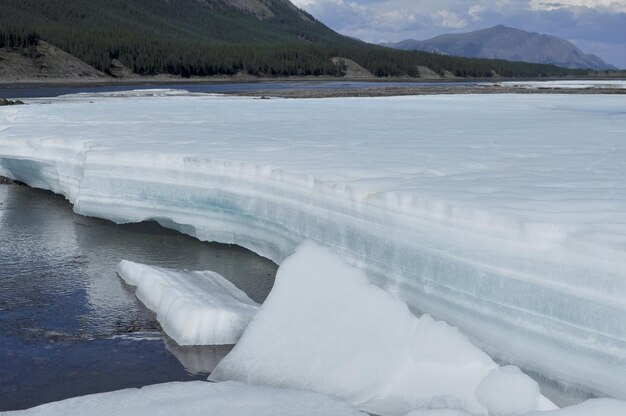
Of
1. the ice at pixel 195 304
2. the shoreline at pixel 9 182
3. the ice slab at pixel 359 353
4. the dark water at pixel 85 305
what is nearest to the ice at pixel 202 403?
the ice slab at pixel 359 353

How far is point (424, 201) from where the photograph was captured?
6.19 metres

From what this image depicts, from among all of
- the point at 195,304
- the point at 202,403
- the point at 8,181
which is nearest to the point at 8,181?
the point at 8,181

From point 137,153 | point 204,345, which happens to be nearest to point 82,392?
point 204,345

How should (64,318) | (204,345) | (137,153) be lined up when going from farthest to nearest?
(137,153), (64,318), (204,345)

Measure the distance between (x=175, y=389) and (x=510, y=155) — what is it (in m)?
5.73

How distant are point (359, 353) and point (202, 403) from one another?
1.15m

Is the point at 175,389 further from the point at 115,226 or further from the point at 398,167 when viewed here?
the point at 115,226

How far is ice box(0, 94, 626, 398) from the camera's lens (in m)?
4.93

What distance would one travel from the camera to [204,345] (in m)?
6.45

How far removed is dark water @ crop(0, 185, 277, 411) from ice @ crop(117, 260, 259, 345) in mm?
117

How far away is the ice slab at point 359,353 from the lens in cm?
495

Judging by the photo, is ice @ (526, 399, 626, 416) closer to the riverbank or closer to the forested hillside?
the riverbank

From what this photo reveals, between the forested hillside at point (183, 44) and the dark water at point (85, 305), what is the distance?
268ft

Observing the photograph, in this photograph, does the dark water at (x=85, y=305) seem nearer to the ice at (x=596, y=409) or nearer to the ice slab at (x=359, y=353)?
the ice slab at (x=359, y=353)
